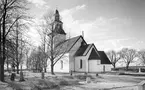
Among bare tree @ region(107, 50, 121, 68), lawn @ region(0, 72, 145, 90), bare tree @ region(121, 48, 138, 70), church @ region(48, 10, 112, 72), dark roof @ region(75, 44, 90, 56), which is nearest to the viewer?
lawn @ region(0, 72, 145, 90)

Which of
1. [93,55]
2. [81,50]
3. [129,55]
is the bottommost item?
[129,55]

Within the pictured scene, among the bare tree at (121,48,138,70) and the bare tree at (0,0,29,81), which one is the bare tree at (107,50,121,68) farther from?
the bare tree at (0,0,29,81)

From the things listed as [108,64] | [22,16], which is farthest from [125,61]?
[22,16]

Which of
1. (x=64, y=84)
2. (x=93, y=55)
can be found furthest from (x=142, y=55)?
(x=64, y=84)

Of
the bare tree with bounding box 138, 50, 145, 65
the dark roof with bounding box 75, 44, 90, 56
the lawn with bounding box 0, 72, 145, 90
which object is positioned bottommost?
the lawn with bounding box 0, 72, 145, 90

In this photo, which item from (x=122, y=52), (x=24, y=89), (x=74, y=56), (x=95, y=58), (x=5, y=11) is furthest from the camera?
(x=122, y=52)

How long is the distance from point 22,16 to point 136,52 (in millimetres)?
62799

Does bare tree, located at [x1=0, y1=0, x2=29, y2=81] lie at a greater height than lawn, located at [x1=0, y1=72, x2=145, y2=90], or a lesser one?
greater

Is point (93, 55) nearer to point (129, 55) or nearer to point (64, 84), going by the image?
point (64, 84)

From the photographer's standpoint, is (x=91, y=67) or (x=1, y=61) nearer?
(x=1, y=61)

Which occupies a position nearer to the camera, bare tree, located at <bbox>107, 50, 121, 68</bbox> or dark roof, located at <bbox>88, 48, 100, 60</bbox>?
dark roof, located at <bbox>88, 48, 100, 60</bbox>

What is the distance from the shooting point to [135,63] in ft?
214

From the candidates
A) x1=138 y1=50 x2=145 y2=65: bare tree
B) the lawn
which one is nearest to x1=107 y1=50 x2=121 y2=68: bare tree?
x1=138 y1=50 x2=145 y2=65: bare tree

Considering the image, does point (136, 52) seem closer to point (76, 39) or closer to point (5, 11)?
point (76, 39)
